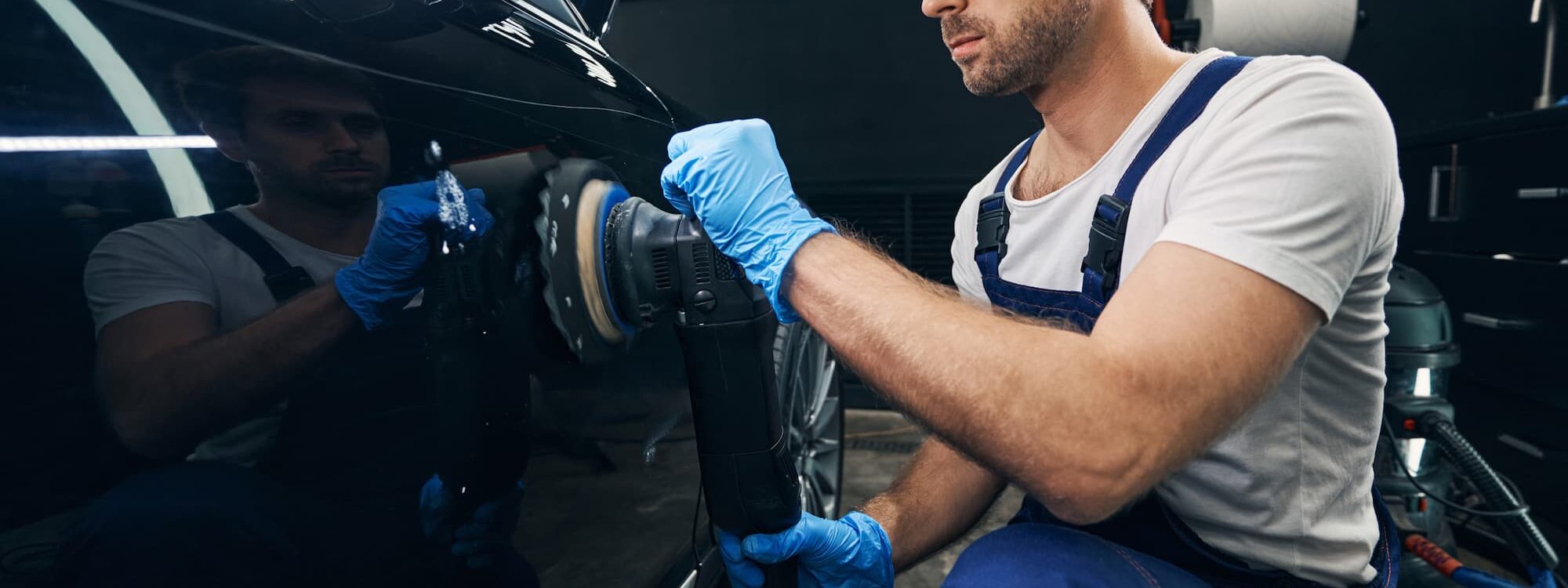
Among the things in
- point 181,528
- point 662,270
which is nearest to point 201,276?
point 181,528

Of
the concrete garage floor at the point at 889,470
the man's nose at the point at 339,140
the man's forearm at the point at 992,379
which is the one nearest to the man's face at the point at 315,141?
the man's nose at the point at 339,140

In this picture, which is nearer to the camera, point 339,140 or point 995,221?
point 339,140

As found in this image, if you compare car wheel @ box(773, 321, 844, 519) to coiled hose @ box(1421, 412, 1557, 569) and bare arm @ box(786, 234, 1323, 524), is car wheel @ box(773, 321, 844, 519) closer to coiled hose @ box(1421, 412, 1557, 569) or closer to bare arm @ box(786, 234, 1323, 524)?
bare arm @ box(786, 234, 1323, 524)

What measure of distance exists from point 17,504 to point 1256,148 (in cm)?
95

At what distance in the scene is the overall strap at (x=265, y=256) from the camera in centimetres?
48

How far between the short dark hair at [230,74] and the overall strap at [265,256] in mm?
59

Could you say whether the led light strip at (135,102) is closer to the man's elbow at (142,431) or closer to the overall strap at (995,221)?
the man's elbow at (142,431)

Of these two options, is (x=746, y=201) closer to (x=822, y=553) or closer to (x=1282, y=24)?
(x=822, y=553)

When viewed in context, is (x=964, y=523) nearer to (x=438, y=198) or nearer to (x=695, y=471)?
(x=695, y=471)

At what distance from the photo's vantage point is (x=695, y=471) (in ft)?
3.73

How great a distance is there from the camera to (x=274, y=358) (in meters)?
0.50

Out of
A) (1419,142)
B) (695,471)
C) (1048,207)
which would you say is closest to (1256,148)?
(1048,207)

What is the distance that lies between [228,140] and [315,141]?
2.2 inches

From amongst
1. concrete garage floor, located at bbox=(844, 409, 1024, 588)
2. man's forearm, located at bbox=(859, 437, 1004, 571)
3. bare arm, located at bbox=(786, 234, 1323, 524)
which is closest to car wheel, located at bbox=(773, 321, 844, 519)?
concrete garage floor, located at bbox=(844, 409, 1024, 588)
